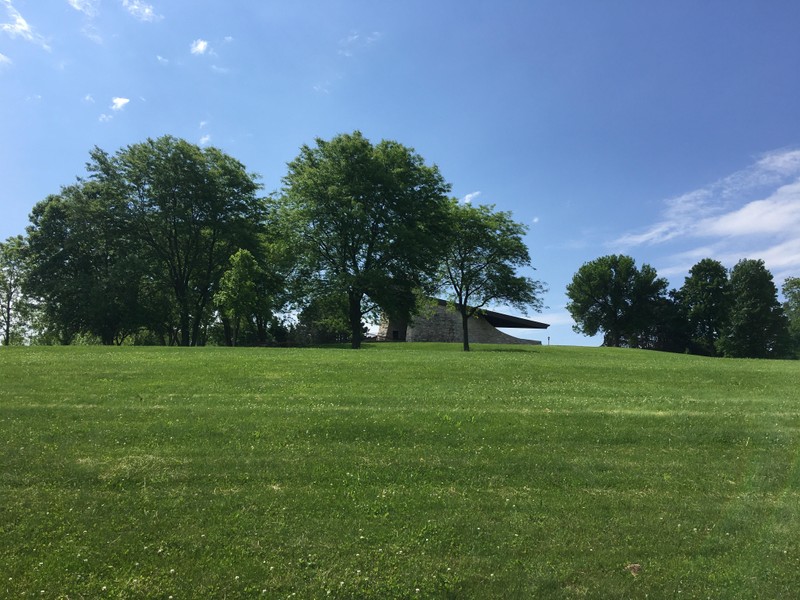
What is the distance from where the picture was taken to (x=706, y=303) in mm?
71500

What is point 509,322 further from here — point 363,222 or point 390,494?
point 390,494

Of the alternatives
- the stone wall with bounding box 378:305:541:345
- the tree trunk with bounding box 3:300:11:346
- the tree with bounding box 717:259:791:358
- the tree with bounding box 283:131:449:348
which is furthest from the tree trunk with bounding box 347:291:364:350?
the tree with bounding box 717:259:791:358

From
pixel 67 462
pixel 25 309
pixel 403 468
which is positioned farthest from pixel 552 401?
pixel 25 309

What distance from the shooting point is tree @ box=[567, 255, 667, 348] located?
247 feet

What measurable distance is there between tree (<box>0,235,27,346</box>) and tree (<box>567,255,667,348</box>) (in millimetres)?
67414

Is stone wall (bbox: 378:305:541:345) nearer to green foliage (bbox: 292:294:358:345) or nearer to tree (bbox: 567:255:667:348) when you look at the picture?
green foliage (bbox: 292:294:358:345)

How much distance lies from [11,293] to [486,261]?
5049 centimetres

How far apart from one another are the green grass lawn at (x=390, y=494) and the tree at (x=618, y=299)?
66.9 m

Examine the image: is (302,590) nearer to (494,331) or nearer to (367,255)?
(367,255)

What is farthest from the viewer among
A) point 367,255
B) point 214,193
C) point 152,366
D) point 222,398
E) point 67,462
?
point 214,193

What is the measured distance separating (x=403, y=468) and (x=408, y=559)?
7.12 feet

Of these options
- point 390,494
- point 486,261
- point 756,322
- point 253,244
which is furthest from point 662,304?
point 390,494

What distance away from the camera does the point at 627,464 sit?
8023 mm

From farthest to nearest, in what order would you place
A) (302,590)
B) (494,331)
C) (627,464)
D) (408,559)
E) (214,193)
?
(494,331)
(214,193)
(627,464)
(408,559)
(302,590)
